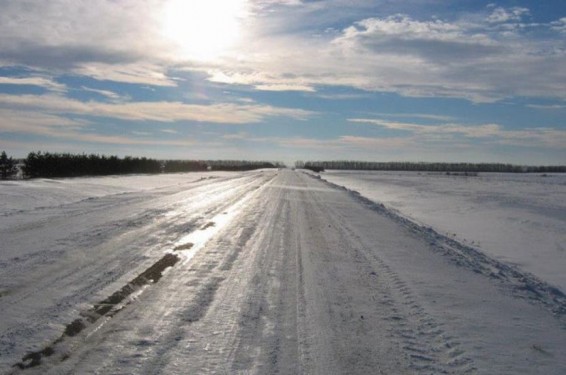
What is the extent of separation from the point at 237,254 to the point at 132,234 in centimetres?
302

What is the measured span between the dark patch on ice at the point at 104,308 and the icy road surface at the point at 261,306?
2 cm

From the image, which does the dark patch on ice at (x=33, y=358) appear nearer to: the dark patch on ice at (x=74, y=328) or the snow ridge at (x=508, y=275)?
the dark patch on ice at (x=74, y=328)

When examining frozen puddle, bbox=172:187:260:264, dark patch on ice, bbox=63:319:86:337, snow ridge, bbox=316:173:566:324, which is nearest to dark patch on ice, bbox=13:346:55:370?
dark patch on ice, bbox=63:319:86:337

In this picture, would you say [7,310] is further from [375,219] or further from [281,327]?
[375,219]

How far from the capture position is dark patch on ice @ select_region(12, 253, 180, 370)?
15.6 ft

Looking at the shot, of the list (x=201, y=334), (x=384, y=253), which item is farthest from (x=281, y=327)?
(x=384, y=253)

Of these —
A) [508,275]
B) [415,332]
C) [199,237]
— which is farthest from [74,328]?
[508,275]

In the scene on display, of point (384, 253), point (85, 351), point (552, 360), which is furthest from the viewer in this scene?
point (384, 253)

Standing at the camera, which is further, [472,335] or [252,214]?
[252,214]

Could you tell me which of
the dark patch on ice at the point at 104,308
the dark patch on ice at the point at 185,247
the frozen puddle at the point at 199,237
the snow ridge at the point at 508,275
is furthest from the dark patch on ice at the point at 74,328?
the snow ridge at the point at 508,275

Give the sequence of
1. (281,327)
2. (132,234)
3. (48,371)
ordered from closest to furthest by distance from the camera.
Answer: (48,371)
(281,327)
(132,234)

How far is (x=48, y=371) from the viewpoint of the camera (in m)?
4.46

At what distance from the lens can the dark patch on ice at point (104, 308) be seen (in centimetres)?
475

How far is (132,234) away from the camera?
12000mm
